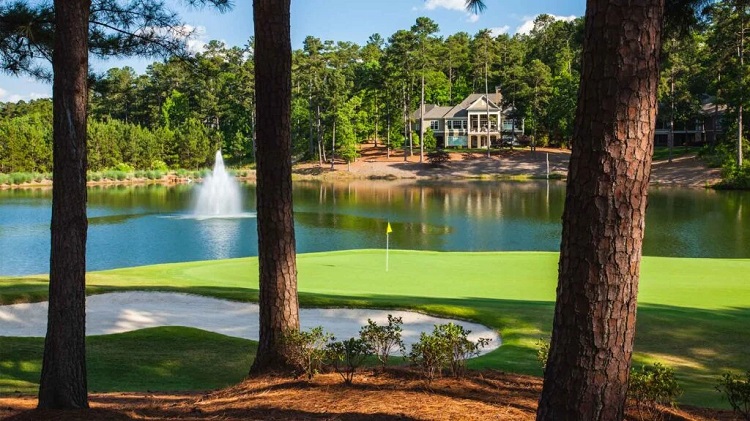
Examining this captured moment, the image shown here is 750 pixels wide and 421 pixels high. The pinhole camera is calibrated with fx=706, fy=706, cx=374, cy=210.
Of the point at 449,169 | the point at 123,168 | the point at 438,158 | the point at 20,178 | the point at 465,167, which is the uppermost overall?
the point at 438,158

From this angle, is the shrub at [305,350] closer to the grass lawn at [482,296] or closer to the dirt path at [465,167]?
the grass lawn at [482,296]

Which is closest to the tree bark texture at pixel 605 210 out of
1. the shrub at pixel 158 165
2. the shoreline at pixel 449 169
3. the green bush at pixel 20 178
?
the shoreline at pixel 449 169

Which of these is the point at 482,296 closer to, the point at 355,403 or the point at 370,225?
the point at 355,403

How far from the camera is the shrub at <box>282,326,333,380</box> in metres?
5.68

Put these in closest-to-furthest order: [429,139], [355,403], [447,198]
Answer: [355,403], [447,198], [429,139]

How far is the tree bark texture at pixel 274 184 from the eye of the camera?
5.66 m

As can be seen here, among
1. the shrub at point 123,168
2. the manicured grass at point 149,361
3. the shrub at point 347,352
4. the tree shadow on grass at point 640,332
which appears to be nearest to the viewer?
the shrub at point 347,352

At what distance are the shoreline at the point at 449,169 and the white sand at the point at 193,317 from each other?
49559 millimetres

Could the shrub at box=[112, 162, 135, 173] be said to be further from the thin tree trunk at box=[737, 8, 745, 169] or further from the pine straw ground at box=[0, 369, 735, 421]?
the pine straw ground at box=[0, 369, 735, 421]

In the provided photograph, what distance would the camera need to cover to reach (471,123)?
3024 inches

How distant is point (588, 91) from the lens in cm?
316

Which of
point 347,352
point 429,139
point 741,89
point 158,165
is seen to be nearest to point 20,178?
point 158,165

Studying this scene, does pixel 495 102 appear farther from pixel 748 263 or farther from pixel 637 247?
pixel 637 247

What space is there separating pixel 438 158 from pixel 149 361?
61933 millimetres
